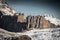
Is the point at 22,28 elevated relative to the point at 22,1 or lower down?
lower down

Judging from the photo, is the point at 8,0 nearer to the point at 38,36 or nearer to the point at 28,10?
the point at 28,10

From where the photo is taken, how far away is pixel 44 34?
3.57m

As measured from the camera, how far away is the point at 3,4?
4223mm

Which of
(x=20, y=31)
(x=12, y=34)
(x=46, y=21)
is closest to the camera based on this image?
(x=12, y=34)

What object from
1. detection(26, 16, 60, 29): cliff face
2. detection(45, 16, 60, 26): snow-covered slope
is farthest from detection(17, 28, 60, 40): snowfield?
detection(45, 16, 60, 26): snow-covered slope

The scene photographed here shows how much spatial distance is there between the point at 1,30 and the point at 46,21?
0.85 meters

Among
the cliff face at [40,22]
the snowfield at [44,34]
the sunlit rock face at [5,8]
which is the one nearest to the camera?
the snowfield at [44,34]

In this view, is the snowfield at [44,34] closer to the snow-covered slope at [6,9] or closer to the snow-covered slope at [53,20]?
the snow-covered slope at [53,20]

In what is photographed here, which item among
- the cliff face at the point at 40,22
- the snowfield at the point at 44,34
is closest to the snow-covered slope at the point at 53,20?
the cliff face at the point at 40,22

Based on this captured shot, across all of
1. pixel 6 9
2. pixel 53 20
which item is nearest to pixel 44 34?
pixel 53 20

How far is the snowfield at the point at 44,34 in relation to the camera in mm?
3482

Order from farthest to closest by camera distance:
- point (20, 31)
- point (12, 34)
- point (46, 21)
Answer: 1. point (46, 21)
2. point (20, 31)
3. point (12, 34)

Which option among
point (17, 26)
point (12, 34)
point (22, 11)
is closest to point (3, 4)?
point (22, 11)

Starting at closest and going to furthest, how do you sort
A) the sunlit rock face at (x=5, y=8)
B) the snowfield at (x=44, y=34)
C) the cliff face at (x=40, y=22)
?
the snowfield at (x=44, y=34) < the cliff face at (x=40, y=22) < the sunlit rock face at (x=5, y=8)
